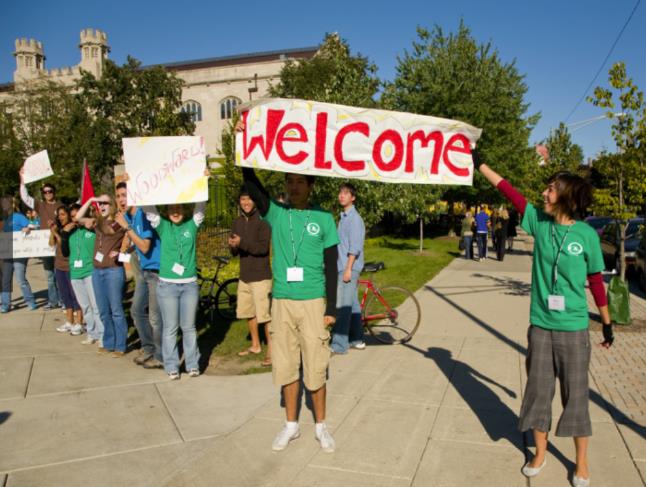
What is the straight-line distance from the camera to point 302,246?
4.02 meters

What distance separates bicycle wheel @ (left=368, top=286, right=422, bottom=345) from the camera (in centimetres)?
757

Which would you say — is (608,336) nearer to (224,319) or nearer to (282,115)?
(282,115)

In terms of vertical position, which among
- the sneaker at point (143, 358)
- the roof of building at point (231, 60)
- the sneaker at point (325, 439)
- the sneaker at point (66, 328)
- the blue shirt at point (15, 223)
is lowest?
the sneaker at point (66, 328)

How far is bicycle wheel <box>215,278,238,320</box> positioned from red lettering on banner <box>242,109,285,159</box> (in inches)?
194

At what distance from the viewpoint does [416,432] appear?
450cm

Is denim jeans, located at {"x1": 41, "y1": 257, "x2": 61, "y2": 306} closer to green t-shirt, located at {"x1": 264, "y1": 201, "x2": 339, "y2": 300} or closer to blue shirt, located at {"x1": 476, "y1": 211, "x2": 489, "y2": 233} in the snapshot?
green t-shirt, located at {"x1": 264, "y1": 201, "x2": 339, "y2": 300}

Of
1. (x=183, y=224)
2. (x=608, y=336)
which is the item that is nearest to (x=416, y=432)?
(x=608, y=336)

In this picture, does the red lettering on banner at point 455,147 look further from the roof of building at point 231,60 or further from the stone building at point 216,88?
the roof of building at point 231,60

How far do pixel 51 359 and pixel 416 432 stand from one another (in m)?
4.83

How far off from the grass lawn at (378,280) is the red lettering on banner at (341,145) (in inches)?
115

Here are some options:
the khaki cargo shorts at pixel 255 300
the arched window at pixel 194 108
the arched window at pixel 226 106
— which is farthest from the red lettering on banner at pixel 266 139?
the arched window at pixel 194 108

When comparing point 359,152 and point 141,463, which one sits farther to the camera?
point 359,152

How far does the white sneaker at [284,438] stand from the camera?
419cm

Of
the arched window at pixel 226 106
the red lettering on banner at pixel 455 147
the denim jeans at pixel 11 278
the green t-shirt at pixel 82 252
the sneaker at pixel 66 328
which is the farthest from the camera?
the arched window at pixel 226 106
